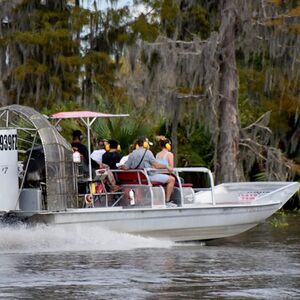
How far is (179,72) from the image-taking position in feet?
94.0

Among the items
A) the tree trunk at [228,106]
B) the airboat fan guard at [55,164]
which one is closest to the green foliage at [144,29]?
the tree trunk at [228,106]

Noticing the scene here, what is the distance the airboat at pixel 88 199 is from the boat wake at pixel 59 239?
0.41 feet

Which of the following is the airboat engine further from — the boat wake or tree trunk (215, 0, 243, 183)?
tree trunk (215, 0, 243, 183)

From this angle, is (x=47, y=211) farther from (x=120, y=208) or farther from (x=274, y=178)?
(x=274, y=178)

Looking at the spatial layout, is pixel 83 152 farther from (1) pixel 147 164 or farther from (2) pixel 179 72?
(2) pixel 179 72

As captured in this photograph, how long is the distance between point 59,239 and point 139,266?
9.26 feet

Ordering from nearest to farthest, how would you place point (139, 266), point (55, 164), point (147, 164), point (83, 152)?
point (139, 266), point (55, 164), point (147, 164), point (83, 152)

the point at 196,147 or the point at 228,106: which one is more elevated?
the point at 228,106

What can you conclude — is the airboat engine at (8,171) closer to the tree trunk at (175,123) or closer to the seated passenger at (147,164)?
the seated passenger at (147,164)

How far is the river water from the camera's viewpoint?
1380cm

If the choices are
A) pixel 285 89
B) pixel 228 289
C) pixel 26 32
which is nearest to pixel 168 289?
pixel 228 289

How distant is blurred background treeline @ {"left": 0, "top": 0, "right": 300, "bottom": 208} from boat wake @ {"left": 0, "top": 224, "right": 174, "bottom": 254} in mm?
8942

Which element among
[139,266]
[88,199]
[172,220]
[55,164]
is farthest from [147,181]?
[139,266]

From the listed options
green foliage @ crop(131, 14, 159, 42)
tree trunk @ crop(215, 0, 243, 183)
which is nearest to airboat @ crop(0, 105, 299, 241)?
tree trunk @ crop(215, 0, 243, 183)
